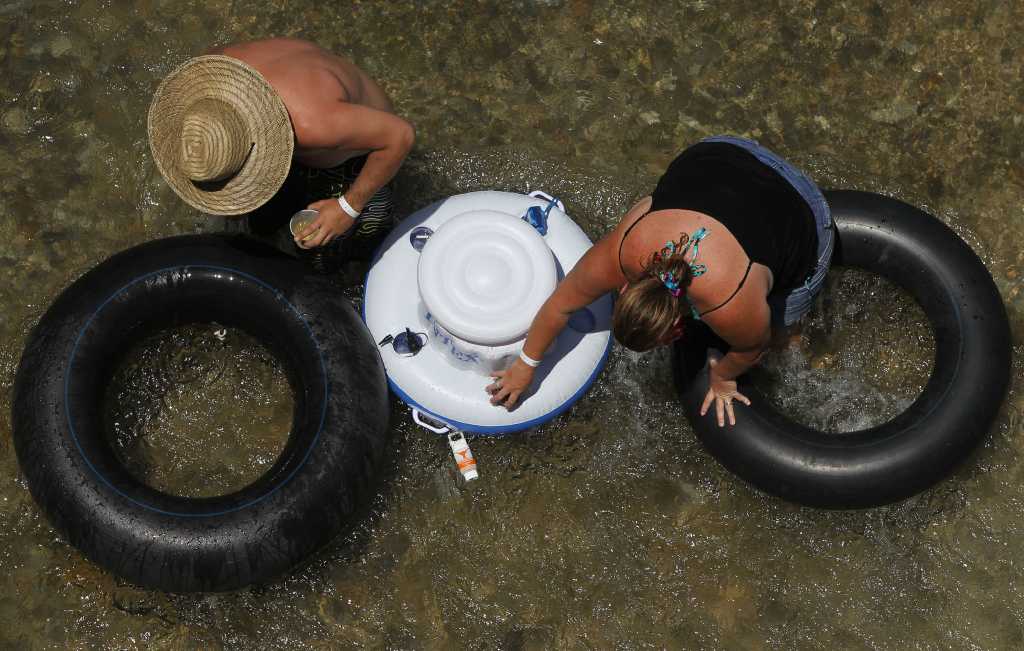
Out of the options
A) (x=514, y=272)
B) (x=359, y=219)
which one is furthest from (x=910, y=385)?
(x=359, y=219)

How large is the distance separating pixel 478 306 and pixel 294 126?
93 centimetres

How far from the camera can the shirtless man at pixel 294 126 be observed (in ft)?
9.24

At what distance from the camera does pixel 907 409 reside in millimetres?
3645

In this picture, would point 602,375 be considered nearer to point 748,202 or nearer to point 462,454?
point 462,454

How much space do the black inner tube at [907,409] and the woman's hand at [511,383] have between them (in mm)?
Answer: 678

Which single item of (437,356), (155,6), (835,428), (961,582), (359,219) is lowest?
(961,582)

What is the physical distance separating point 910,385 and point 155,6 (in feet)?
13.2

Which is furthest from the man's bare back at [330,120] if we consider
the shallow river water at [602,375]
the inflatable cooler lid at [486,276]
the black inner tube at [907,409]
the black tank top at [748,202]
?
the black inner tube at [907,409]

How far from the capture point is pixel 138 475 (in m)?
3.75

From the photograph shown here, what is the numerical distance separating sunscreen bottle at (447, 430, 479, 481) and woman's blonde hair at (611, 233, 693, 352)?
1426 mm

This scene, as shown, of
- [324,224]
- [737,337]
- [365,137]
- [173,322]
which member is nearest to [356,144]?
[365,137]

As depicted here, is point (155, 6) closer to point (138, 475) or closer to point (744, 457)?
point (138, 475)

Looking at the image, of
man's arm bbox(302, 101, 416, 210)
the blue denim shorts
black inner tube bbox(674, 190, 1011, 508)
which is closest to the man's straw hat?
man's arm bbox(302, 101, 416, 210)

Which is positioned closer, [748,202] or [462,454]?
[748,202]
